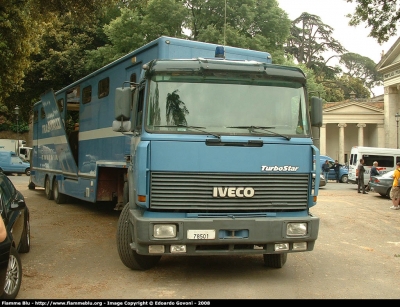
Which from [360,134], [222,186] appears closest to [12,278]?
[222,186]

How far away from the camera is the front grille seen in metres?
6.68

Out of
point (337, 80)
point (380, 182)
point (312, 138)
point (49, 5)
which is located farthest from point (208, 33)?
point (337, 80)

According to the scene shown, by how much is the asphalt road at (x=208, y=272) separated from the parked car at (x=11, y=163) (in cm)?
2804

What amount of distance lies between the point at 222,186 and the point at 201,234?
2.12 feet

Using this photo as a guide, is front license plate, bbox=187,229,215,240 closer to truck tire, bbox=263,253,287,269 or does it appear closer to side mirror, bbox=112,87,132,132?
truck tire, bbox=263,253,287,269

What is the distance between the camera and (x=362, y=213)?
16266mm

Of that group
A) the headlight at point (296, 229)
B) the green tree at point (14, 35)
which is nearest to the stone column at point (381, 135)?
the green tree at point (14, 35)

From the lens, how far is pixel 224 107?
7.02 metres

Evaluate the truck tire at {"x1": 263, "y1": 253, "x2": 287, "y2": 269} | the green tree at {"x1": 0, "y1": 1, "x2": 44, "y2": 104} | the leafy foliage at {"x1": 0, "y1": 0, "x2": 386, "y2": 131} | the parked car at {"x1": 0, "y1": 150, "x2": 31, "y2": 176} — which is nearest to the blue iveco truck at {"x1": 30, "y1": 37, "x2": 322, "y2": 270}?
the truck tire at {"x1": 263, "y1": 253, "x2": 287, "y2": 269}

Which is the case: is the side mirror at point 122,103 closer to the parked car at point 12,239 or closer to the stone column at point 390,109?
the parked car at point 12,239

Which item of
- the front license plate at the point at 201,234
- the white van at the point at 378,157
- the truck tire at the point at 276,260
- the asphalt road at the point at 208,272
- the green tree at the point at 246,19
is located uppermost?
the green tree at the point at 246,19

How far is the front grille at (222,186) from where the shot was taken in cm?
668

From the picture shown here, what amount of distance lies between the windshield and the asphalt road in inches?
77.2

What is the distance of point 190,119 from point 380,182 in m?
17.7
